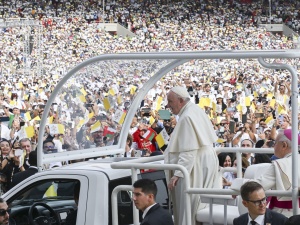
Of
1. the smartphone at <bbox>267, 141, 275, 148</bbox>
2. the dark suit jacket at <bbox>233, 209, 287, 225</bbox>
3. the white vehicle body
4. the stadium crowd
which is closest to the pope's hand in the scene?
the white vehicle body

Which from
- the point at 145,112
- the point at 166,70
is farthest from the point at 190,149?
the point at 145,112

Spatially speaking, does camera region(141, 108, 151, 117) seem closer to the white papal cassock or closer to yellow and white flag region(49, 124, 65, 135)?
yellow and white flag region(49, 124, 65, 135)

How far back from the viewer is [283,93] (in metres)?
16.2

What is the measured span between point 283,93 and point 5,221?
1085 cm

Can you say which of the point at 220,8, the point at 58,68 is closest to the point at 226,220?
the point at 58,68

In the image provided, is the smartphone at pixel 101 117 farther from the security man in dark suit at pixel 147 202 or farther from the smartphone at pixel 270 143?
the smartphone at pixel 270 143

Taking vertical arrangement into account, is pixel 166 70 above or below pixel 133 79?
above

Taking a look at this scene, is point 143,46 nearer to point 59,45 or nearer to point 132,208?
point 59,45

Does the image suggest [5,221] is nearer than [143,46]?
Yes

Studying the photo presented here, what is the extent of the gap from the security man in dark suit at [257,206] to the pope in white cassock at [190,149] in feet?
2.75

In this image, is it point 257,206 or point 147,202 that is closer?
point 257,206

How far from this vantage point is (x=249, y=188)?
15.9ft

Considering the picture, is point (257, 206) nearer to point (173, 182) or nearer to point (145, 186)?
point (145, 186)

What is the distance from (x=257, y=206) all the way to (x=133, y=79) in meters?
3.64
